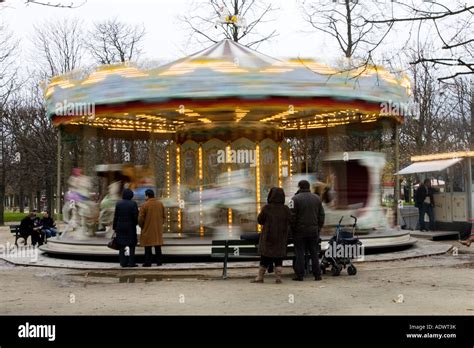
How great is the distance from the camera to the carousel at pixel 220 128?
14023 mm

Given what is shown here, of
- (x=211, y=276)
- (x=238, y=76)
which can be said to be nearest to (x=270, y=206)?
→ (x=211, y=276)

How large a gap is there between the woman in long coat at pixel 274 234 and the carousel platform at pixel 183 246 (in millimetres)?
3277

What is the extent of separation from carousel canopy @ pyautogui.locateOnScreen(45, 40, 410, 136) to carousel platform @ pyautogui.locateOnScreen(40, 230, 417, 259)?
3.04 meters

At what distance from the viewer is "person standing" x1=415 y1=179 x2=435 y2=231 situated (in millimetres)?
20609

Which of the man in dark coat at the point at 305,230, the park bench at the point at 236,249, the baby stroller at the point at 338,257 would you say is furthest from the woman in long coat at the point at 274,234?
the baby stroller at the point at 338,257

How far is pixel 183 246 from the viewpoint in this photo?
14.0m

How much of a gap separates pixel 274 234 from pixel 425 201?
1160 centimetres

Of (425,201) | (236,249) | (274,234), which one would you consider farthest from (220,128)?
(425,201)

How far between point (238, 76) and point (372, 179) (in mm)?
5877

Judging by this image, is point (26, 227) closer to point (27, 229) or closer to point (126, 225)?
point (27, 229)

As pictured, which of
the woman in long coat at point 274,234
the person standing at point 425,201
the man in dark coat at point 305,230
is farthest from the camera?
the person standing at point 425,201

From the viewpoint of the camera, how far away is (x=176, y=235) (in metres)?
17.3

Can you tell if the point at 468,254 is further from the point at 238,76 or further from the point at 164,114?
the point at 164,114

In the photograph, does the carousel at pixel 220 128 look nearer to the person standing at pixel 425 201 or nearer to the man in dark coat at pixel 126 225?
the man in dark coat at pixel 126 225
